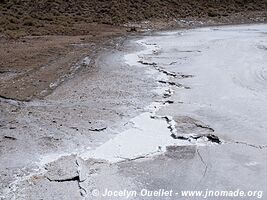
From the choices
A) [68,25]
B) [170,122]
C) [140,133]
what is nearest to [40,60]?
[170,122]

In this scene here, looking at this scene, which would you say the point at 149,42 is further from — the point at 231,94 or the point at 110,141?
the point at 110,141

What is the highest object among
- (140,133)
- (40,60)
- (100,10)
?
(140,133)

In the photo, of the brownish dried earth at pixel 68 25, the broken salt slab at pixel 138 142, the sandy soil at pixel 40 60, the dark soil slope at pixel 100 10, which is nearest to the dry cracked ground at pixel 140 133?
the broken salt slab at pixel 138 142

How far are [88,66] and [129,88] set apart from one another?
3367 mm

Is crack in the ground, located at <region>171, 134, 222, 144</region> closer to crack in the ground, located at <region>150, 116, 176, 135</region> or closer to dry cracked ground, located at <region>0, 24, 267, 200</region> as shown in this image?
dry cracked ground, located at <region>0, 24, 267, 200</region>

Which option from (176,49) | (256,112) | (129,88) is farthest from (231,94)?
(176,49)

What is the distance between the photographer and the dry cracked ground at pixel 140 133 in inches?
222

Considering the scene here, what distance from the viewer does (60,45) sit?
57.4ft

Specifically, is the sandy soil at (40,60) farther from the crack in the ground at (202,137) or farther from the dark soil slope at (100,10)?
the dark soil slope at (100,10)

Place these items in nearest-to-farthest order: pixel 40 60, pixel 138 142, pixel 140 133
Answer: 1. pixel 138 142
2. pixel 140 133
3. pixel 40 60

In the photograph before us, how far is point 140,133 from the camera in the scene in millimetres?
7340

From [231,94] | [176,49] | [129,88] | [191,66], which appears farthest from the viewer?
[176,49]

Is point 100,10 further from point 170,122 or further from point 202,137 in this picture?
point 202,137

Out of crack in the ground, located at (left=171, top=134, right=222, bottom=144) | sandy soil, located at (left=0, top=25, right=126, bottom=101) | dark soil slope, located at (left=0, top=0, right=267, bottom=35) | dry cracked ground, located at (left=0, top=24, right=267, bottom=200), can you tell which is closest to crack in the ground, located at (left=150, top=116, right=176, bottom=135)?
dry cracked ground, located at (left=0, top=24, right=267, bottom=200)
